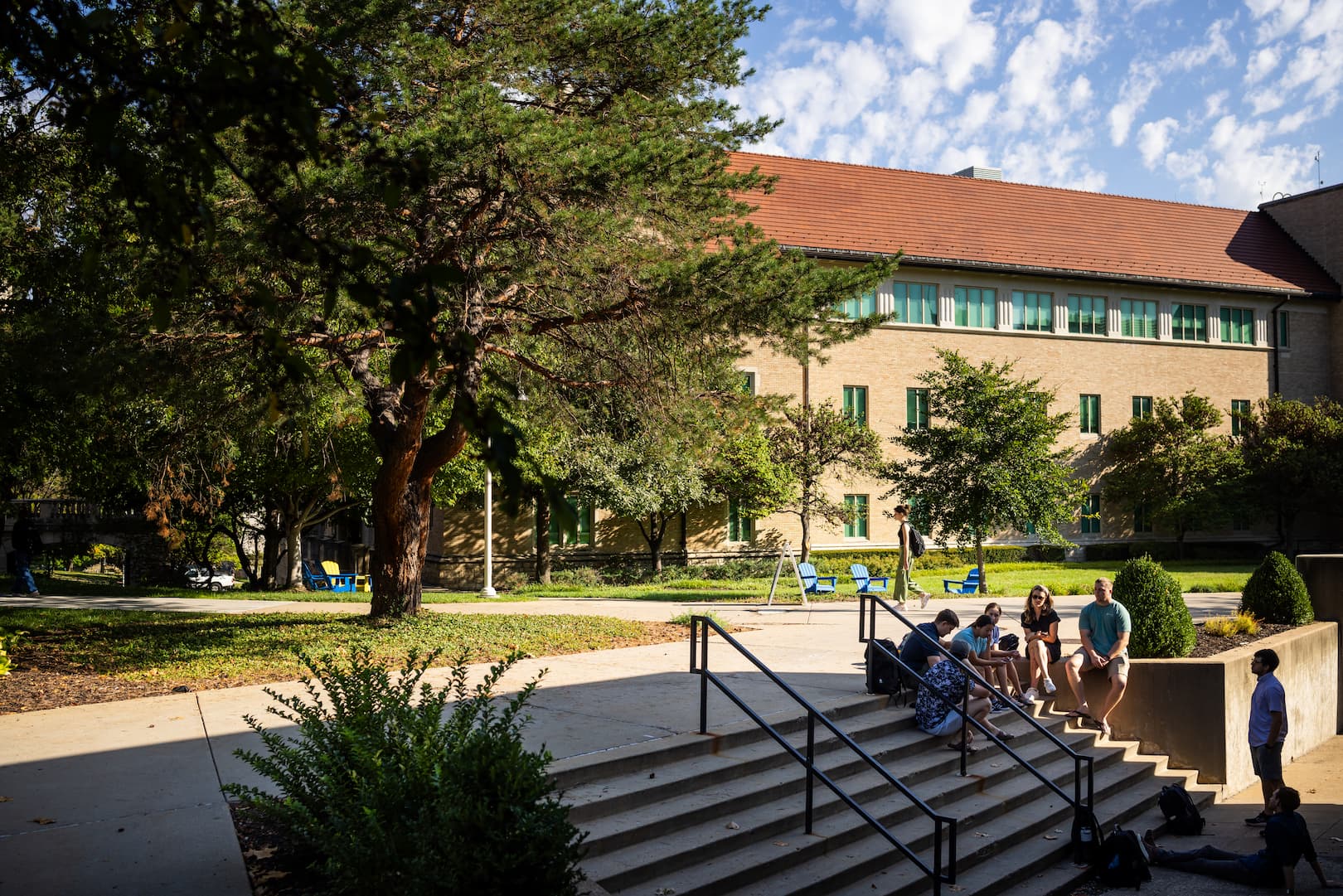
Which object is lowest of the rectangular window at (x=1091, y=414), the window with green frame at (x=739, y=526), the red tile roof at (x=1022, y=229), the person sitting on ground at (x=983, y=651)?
the person sitting on ground at (x=983, y=651)

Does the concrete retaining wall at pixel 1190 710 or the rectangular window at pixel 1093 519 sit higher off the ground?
the rectangular window at pixel 1093 519

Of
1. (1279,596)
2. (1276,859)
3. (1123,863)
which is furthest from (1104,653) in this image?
(1279,596)

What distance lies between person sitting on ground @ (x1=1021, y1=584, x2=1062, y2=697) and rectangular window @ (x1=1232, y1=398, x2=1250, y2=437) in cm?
3519

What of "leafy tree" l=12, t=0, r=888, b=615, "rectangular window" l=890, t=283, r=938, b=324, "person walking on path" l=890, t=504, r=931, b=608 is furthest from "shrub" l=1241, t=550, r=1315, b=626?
"rectangular window" l=890, t=283, r=938, b=324

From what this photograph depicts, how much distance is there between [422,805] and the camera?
16.7 ft

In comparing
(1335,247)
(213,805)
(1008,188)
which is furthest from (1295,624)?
(1335,247)

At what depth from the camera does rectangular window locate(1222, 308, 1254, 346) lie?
44.2 meters

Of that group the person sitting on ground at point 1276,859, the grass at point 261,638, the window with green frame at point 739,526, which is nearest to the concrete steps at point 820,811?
the person sitting on ground at point 1276,859

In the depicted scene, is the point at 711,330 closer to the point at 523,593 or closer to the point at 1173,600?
the point at 1173,600

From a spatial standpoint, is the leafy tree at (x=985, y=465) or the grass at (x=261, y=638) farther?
the leafy tree at (x=985, y=465)

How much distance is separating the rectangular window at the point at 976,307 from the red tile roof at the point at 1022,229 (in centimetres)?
112

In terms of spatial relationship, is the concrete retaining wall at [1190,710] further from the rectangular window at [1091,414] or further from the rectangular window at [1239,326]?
the rectangular window at [1239,326]

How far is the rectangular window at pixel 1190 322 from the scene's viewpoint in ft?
142

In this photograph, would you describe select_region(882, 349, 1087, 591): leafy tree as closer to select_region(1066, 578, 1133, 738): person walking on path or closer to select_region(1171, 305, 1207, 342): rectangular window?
select_region(1066, 578, 1133, 738): person walking on path
